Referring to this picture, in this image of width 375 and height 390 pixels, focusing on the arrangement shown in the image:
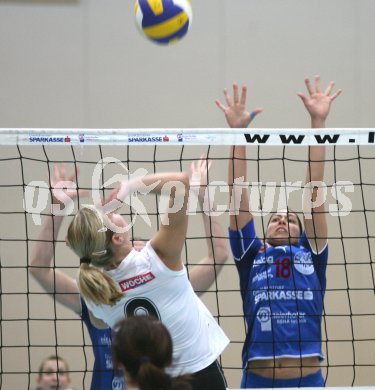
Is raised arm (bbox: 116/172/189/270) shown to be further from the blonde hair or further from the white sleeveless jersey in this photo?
the blonde hair

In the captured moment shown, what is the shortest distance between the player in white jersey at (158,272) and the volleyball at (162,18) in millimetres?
1516

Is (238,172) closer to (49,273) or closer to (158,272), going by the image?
(49,273)

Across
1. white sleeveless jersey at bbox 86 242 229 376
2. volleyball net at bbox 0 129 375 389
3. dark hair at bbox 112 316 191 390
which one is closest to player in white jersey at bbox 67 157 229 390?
white sleeveless jersey at bbox 86 242 229 376

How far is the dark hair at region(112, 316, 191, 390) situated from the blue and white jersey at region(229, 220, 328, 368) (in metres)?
2.21

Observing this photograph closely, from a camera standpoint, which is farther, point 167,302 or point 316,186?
point 316,186

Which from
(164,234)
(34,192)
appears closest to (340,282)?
(34,192)

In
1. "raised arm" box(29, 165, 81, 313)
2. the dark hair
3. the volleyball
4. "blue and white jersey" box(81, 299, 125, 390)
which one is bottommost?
"blue and white jersey" box(81, 299, 125, 390)

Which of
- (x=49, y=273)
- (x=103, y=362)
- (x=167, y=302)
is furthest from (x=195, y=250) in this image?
(x=167, y=302)

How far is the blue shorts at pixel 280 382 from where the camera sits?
14.7 ft

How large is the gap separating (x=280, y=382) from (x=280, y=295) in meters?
0.48

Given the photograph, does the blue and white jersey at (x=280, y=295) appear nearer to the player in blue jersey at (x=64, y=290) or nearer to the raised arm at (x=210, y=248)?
the raised arm at (x=210, y=248)

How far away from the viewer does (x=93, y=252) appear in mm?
3541

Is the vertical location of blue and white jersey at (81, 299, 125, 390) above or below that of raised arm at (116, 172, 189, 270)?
below

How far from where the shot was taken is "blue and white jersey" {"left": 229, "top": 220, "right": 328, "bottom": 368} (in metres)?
4.53
